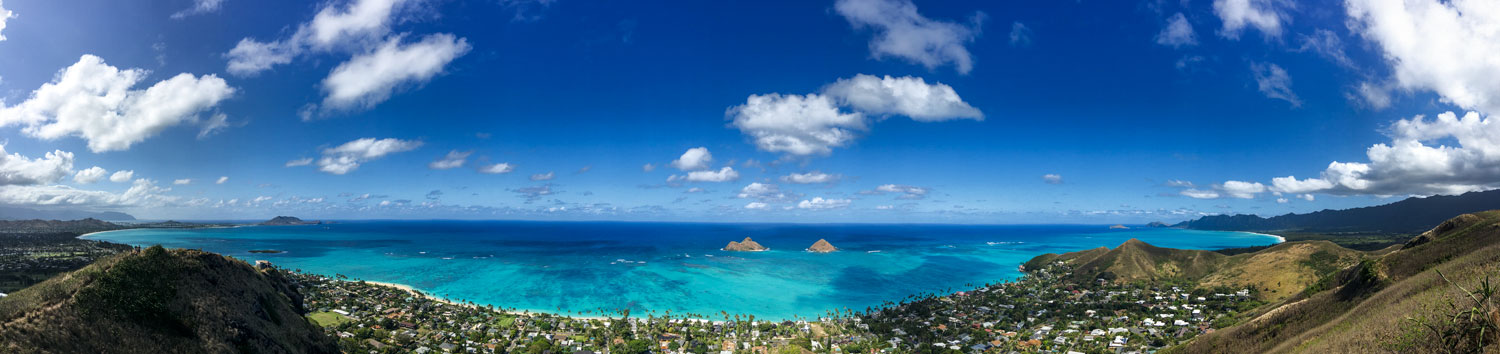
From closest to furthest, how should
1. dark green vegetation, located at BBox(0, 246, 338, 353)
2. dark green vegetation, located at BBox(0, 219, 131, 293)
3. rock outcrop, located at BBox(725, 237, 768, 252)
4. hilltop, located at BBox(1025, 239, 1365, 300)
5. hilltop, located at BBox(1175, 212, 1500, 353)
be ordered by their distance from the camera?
hilltop, located at BBox(1175, 212, 1500, 353) → dark green vegetation, located at BBox(0, 246, 338, 353) → hilltop, located at BBox(1025, 239, 1365, 300) → dark green vegetation, located at BBox(0, 219, 131, 293) → rock outcrop, located at BBox(725, 237, 768, 252)

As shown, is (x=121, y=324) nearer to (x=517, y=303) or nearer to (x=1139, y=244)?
(x=517, y=303)

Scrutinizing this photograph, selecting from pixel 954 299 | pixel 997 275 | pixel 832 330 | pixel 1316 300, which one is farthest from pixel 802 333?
pixel 997 275

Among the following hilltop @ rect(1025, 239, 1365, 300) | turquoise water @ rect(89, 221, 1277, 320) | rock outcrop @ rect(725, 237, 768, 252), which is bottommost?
turquoise water @ rect(89, 221, 1277, 320)

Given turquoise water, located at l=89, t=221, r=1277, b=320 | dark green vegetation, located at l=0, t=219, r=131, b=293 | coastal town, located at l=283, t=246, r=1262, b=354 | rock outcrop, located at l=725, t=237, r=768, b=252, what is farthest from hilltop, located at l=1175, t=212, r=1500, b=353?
rock outcrop, located at l=725, t=237, r=768, b=252

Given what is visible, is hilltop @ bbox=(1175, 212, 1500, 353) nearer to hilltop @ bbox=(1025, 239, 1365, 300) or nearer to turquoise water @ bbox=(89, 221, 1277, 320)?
hilltop @ bbox=(1025, 239, 1365, 300)

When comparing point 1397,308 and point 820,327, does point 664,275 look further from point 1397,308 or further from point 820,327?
point 1397,308

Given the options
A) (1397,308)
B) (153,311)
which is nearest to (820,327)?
(1397,308)
